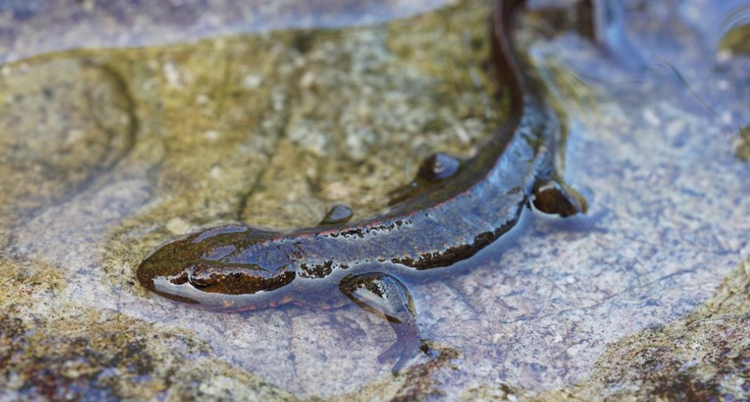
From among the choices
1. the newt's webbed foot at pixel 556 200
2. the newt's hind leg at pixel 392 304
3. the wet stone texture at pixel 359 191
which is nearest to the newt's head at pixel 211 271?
the wet stone texture at pixel 359 191

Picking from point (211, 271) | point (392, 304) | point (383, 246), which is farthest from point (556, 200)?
point (211, 271)

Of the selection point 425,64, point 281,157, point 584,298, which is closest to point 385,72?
point 425,64

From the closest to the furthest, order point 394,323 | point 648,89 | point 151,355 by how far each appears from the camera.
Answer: point 151,355 < point 394,323 < point 648,89

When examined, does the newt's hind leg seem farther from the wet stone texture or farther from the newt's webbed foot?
the newt's webbed foot

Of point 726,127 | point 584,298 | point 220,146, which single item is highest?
point 220,146

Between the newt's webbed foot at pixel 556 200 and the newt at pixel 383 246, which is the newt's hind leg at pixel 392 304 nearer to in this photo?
the newt at pixel 383 246

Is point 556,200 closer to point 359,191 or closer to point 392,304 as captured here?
point 359,191

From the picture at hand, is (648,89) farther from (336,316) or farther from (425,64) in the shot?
(336,316)
